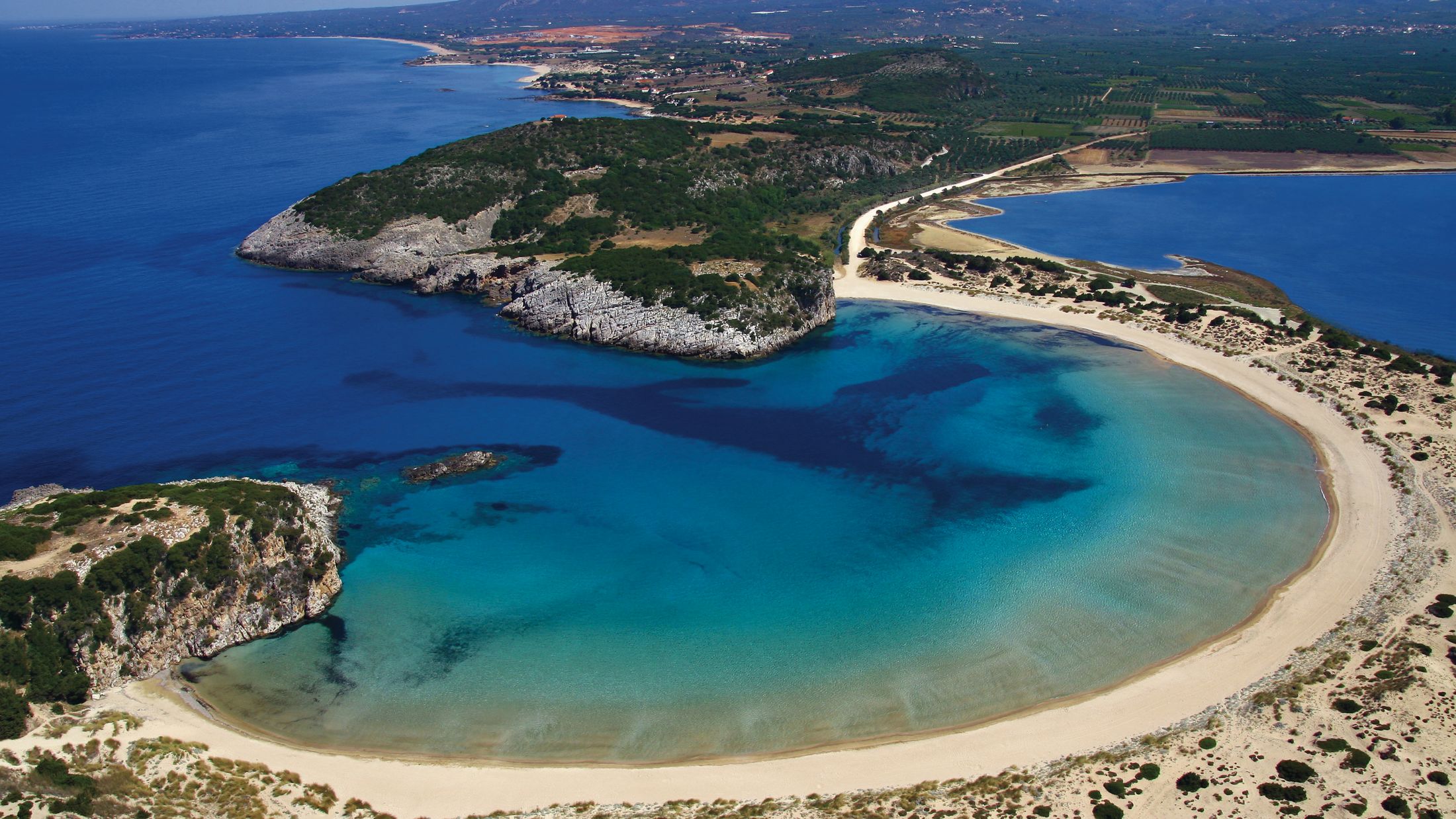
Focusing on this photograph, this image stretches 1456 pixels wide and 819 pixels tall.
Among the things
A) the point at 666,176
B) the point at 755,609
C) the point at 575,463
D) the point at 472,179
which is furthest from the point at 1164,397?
the point at 472,179

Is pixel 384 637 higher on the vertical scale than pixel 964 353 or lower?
lower

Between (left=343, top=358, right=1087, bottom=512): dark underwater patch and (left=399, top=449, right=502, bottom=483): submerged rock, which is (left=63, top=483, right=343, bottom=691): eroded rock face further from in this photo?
(left=343, top=358, right=1087, bottom=512): dark underwater patch

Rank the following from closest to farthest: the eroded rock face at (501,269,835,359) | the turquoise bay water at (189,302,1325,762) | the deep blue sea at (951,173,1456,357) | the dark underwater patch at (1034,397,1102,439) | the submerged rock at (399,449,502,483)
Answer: the turquoise bay water at (189,302,1325,762), the submerged rock at (399,449,502,483), the dark underwater patch at (1034,397,1102,439), the eroded rock face at (501,269,835,359), the deep blue sea at (951,173,1456,357)

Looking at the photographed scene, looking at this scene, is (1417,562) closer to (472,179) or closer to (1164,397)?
(1164,397)

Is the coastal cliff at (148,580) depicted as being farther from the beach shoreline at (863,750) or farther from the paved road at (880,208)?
the paved road at (880,208)

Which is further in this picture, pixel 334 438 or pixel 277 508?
pixel 334 438

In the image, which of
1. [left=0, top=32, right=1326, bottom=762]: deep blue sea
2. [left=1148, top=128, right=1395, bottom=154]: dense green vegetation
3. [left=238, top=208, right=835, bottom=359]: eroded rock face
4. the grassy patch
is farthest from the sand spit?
the grassy patch

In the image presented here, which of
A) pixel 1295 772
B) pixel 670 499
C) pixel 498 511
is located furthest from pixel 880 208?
pixel 1295 772
